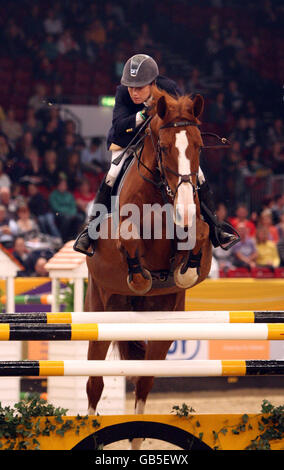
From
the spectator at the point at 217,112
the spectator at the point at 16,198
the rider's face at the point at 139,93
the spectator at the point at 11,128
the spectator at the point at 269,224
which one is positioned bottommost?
the rider's face at the point at 139,93

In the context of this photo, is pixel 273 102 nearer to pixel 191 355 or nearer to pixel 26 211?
pixel 26 211

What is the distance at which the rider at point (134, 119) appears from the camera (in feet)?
Answer: 15.3

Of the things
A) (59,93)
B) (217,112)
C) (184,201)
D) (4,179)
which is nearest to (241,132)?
(217,112)

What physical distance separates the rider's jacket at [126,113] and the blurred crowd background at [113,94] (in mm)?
4405

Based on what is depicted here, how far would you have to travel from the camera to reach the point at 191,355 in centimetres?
758

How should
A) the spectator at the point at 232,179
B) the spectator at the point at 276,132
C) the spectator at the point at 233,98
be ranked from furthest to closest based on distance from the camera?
1. the spectator at the point at 233,98
2. the spectator at the point at 276,132
3. the spectator at the point at 232,179

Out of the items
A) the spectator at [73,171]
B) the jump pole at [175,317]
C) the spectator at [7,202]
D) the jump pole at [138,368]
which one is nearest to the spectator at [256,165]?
the spectator at [73,171]

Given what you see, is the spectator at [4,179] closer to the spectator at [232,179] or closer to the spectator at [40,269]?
the spectator at [40,269]

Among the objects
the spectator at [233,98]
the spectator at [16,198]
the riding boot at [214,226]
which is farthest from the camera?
the spectator at [233,98]

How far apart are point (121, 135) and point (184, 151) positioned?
835 millimetres

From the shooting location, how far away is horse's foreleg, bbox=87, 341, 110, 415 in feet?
16.4

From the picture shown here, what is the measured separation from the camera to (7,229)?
32.2 feet

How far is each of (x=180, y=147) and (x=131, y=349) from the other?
1681mm
